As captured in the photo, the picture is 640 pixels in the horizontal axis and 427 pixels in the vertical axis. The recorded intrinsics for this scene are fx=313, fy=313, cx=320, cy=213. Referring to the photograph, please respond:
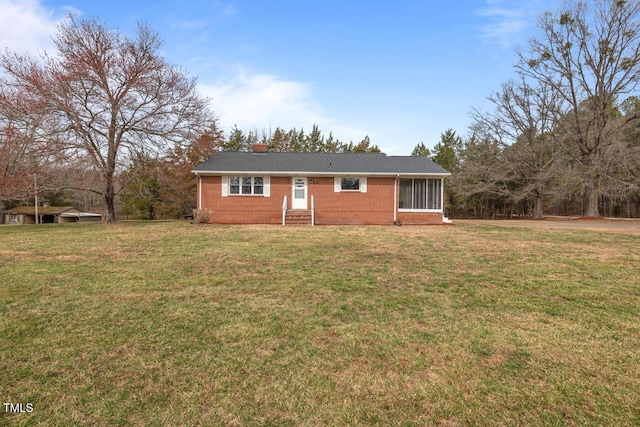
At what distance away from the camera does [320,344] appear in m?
2.95

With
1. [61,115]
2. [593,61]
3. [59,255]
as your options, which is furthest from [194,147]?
[593,61]

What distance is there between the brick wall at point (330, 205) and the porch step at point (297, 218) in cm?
59

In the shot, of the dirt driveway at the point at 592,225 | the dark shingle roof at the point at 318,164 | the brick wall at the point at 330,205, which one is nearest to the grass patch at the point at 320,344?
the dirt driveway at the point at 592,225

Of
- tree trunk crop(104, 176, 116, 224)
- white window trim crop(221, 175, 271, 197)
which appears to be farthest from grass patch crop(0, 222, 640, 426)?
tree trunk crop(104, 176, 116, 224)

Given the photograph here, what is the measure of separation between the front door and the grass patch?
10.6 metres

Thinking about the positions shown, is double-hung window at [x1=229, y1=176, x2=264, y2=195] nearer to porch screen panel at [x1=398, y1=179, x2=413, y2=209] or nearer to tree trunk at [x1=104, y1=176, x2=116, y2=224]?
tree trunk at [x1=104, y1=176, x2=116, y2=224]

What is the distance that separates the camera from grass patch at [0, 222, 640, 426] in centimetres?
206

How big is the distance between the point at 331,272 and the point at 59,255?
247 inches

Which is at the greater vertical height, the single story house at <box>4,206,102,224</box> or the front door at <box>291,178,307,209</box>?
the front door at <box>291,178,307,209</box>

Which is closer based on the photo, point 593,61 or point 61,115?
point 61,115

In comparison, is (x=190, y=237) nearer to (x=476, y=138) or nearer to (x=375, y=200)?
(x=375, y=200)

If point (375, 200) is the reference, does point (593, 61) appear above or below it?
above

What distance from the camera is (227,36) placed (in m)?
13.9

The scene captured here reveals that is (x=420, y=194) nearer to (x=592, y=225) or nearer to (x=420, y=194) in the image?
(x=420, y=194)
